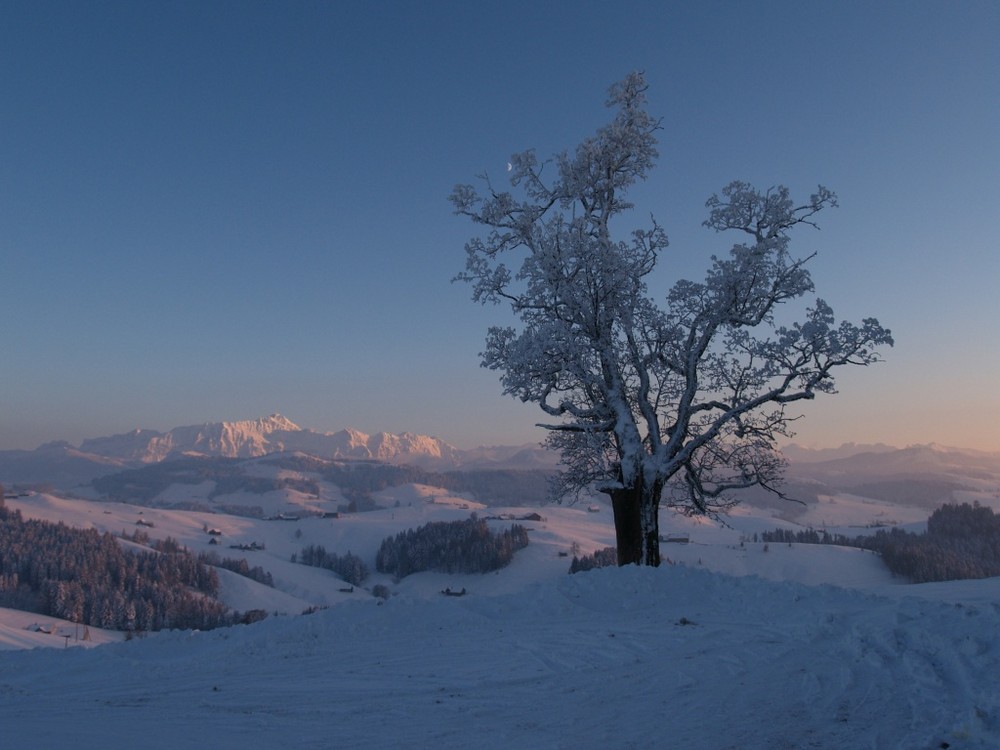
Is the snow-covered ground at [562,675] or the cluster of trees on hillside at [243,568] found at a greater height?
the snow-covered ground at [562,675]

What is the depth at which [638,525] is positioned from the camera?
19969 mm

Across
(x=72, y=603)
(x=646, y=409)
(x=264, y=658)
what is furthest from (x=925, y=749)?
(x=72, y=603)

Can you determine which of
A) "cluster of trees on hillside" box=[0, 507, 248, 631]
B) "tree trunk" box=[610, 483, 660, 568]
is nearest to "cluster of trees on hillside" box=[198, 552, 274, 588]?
"cluster of trees on hillside" box=[0, 507, 248, 631]

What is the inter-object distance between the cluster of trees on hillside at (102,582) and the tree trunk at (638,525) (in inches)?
4185

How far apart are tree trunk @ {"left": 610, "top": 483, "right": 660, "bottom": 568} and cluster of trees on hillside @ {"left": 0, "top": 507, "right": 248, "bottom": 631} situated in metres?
106

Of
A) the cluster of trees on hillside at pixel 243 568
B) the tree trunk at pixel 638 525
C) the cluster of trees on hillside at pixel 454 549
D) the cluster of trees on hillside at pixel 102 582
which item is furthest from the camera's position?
the cluster of trees on hillside at pixel 454 549

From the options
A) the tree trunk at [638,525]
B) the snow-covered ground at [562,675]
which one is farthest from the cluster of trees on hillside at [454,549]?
the snow-covered ground at [562,675]

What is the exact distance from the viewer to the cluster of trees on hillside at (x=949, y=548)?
106m

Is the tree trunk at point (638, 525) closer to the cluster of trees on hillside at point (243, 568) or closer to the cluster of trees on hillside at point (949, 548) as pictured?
the cluster of trees on hillside at point (949, 548)

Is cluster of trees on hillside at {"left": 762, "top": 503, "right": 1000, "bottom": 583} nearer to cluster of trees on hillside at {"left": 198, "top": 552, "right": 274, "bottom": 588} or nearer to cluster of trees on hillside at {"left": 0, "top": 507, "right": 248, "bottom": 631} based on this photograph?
cluster of trees on hillside at {"left": 0, "top": 507, "right": 248, "bottom": 631}

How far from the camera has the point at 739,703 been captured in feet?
25.1

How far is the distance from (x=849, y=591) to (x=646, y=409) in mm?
8339

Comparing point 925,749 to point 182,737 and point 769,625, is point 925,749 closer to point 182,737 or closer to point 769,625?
point 769,625

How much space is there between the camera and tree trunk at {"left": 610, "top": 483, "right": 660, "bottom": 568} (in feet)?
65.3
